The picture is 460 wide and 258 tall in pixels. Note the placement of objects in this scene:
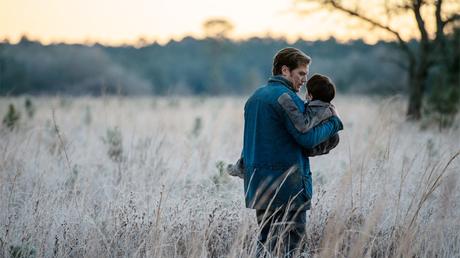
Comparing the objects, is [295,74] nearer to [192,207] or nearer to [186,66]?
[192,207]

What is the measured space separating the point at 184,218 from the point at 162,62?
5677 centimetres

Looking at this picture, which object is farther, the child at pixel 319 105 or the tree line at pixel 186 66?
the tree line at pixel 186 66

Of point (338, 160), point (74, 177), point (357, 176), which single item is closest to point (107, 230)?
point (74, 177)

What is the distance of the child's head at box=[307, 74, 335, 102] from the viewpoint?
304 centimetres

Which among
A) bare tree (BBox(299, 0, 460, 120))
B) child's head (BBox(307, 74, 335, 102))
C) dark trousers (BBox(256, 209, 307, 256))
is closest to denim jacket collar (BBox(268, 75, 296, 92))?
child's head (BBox(307, 74, 335, 102))

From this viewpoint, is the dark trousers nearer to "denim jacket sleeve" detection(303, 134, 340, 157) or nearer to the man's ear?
"denim jacket sleeve" detection(303, 134, 340, 157)

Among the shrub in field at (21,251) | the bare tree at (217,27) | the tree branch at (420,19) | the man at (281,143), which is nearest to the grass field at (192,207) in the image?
the shrub in field at (21,251)

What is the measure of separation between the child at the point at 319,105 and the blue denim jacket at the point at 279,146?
42 millimetres

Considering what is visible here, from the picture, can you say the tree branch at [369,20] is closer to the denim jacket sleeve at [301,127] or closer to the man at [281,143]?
the man at [281,143]

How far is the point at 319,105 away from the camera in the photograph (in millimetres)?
3033

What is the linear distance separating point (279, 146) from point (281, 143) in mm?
23

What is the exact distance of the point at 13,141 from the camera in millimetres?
6070

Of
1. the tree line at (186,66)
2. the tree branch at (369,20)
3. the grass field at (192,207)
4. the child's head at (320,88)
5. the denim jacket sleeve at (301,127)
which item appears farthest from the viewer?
the tree line at (186,66)

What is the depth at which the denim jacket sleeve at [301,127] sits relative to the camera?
291cm
